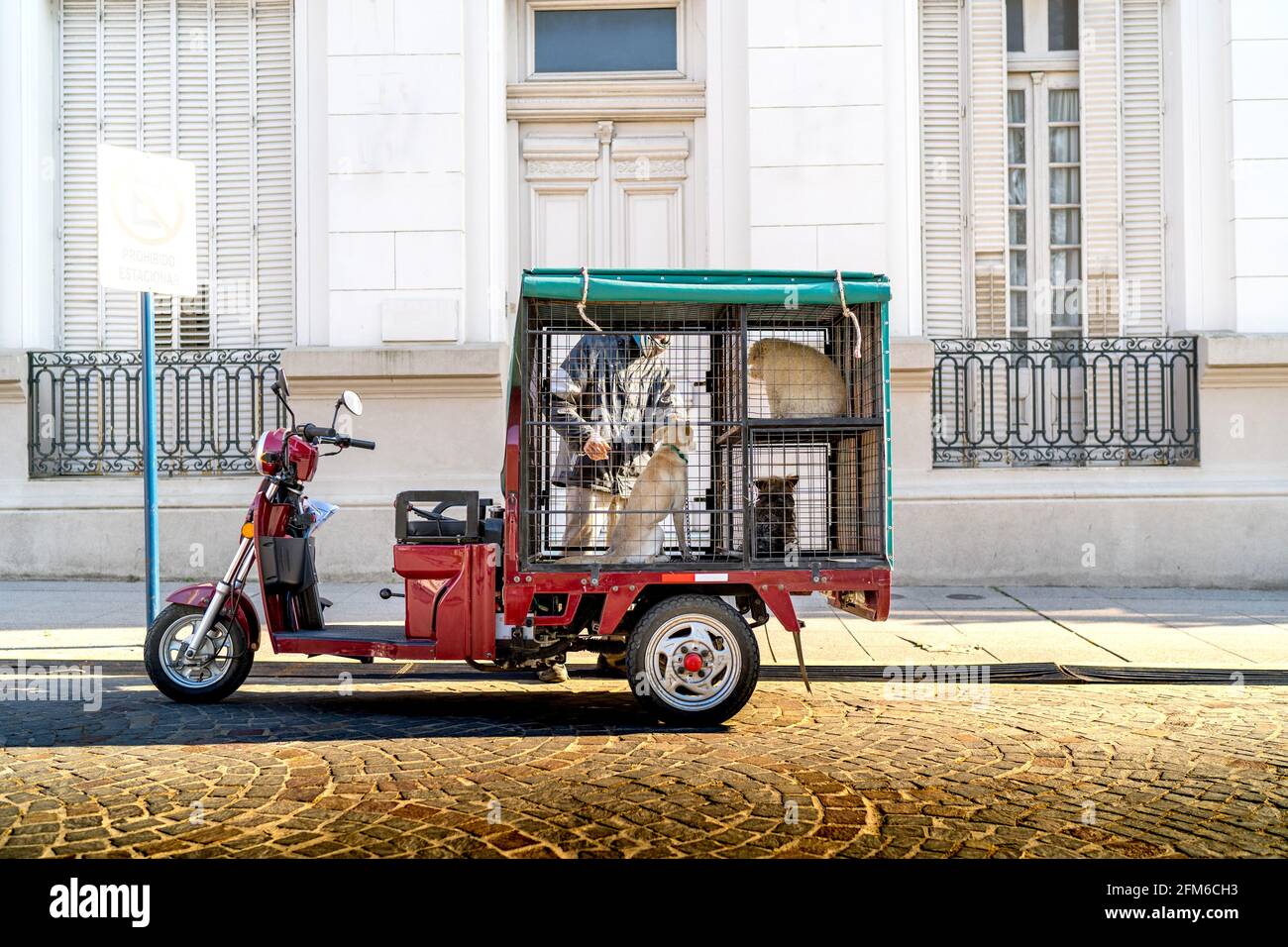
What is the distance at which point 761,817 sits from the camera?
163 inches

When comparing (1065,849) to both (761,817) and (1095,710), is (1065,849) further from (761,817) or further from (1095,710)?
(1095,710)

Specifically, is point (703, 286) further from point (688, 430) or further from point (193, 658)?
point (193, 658)

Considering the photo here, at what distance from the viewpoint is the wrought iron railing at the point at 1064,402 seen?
1108 cm

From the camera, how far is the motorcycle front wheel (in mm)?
6141

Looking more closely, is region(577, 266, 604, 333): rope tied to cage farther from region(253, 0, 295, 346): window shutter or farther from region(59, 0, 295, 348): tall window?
region(59, 0, 295, 348): tall window

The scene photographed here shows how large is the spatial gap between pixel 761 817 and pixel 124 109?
34.5ft

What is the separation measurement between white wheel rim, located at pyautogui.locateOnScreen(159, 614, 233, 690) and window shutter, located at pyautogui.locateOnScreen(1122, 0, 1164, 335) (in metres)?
9.07

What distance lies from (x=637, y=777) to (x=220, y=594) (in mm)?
2704

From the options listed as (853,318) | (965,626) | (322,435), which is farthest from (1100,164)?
(322,435)

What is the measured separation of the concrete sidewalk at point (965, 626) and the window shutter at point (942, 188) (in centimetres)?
286

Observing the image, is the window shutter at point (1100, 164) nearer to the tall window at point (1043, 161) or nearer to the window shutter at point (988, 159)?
the tall window at point (1043, 161)

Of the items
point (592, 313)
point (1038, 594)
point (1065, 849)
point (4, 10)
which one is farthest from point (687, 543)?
point (4, 10)

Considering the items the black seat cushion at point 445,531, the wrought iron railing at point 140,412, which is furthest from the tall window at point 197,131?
the black seat cushion at point 445,531
